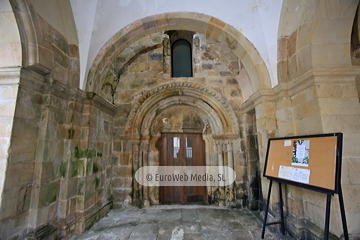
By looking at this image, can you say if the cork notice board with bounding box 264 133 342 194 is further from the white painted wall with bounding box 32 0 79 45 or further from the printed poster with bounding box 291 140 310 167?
the white painted wall with bounding box 32 0 79 45

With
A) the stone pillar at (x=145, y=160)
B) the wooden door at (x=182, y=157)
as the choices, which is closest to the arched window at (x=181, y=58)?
the wooden door at (x=182, y=157)

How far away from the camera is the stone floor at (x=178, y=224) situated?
2.68m

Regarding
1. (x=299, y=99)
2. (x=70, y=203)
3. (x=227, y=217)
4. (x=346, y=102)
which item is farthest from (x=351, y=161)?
(x=70, y=203)

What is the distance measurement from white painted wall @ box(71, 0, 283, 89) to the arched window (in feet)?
4.55

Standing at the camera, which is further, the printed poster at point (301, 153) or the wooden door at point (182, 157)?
the wooden door at point (182, 157)

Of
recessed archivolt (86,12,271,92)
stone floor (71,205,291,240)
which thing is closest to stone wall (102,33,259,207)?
stone floor (71,205,291,240)

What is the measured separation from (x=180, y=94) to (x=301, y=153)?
106 inches

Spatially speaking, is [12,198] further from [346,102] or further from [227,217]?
[346,102]

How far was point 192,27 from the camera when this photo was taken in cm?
342

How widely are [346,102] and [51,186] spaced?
3.98m

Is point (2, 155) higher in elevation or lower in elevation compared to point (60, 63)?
lower

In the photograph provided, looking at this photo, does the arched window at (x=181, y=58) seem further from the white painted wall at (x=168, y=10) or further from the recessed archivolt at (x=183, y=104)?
the white painted wall at (x=168, y=10)

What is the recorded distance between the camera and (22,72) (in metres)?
2.12

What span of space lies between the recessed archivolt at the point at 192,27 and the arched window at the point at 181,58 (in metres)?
1.14
